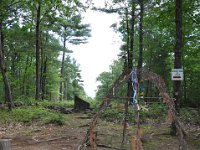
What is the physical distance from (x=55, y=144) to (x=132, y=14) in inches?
594

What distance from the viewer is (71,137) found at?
31.4 ft

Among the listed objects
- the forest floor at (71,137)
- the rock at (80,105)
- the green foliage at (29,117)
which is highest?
the rock at (80,105)

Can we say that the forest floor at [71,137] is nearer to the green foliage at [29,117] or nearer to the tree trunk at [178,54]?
the green foliage at [29,117]

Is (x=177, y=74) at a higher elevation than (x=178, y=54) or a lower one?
lower

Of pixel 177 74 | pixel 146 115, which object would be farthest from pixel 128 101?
pixel 146 115

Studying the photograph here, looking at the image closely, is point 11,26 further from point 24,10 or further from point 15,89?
point 15,89

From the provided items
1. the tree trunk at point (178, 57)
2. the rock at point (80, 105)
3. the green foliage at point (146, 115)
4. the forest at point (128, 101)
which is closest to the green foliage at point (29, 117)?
the forest at point (128, 101)

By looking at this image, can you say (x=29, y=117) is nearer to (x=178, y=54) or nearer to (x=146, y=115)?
(x=146, y=115)

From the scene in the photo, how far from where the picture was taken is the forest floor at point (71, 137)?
27.6 feet

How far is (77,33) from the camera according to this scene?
119ft

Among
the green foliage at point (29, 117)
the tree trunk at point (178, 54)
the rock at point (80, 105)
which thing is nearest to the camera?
the tree trunk at point (178, 54)

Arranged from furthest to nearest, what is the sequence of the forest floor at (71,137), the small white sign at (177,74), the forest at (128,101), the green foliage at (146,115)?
the green foliage at (146,115), the small white sign at (177,74), the forest floor at (71,137), the forest at (128,101)

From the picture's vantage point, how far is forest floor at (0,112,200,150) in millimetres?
8422

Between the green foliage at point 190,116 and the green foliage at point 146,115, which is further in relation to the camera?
the green foliage at point 146,115
